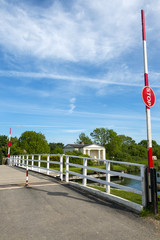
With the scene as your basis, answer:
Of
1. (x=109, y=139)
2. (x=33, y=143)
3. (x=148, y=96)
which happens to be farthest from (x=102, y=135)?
(x=148, y=96)

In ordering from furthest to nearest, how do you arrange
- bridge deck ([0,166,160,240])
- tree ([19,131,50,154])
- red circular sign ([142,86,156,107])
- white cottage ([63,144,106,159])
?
white cottage ([63,144,106,159]) < tree ([19,131,50,154]) < red circular sign ([142,86,156,107]) < bridge deck ([0,166,160,240])

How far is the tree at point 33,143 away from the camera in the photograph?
5225 cm

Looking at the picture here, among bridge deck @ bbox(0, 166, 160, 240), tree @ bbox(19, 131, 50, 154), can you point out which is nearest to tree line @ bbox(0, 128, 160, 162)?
tree @ bbox(19, 131, 50, 154)

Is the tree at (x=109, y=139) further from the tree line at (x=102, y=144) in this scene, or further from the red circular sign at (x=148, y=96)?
the red circular sign at (x=148, y=96)

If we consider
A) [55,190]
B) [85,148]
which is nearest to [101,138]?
[85,148]

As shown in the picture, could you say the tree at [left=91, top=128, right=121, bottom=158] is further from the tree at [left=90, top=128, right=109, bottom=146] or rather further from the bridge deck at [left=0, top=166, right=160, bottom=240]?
the bridge deck at [left=0, top=166, right=160, bottom=240]

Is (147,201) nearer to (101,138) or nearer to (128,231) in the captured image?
(128,231)

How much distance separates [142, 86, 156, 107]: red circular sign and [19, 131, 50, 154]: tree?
4809 cm

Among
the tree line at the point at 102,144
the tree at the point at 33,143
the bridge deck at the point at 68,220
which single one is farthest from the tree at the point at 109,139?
the bridge deck at the point at 68,220

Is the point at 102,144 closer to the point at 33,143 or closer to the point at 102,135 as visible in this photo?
the point at 102,135

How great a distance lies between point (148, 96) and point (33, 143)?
49.3 meters

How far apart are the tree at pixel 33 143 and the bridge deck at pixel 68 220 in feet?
151

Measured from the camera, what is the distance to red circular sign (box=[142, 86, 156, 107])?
19.8ft

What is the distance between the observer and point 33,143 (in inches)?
2083
